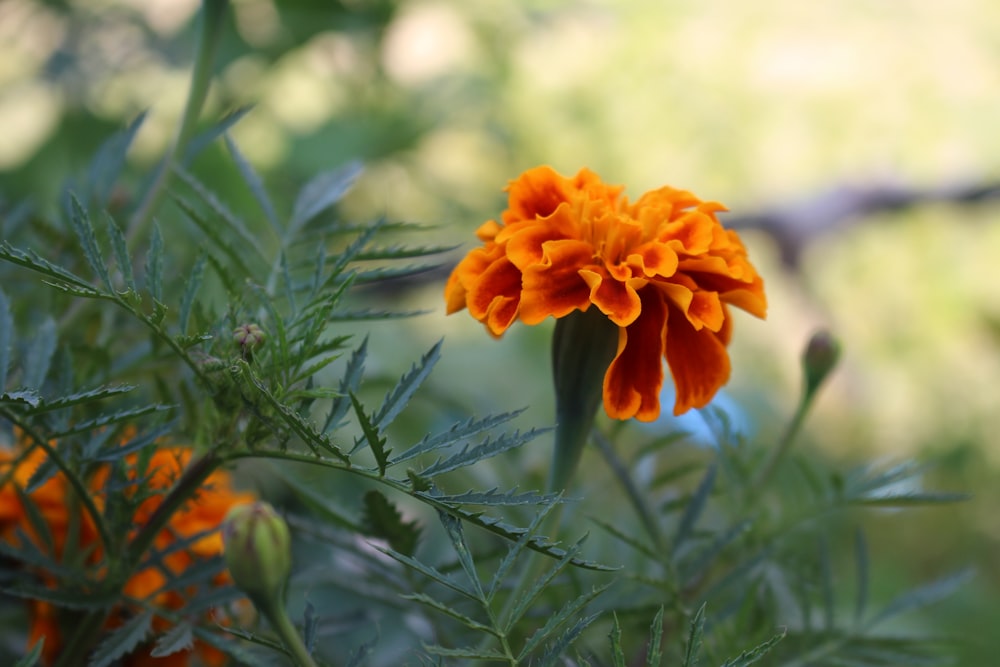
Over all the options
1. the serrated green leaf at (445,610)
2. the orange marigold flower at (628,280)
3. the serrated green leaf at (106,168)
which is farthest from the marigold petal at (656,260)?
the serrated green leaf at (106,168)

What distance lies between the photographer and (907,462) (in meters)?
0.37

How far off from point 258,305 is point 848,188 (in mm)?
1009

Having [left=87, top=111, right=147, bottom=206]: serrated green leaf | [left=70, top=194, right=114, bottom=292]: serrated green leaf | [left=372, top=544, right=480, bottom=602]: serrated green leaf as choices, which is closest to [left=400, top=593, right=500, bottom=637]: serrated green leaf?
[left=372, top=544, right=480, bottom=602]: serrated green leaf

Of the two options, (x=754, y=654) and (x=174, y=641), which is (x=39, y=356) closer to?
(x=174, y=641)

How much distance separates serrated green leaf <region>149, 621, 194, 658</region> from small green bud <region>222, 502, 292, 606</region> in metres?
0.04

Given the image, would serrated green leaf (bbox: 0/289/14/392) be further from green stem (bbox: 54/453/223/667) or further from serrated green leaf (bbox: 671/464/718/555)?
serrated green leaf (bbox: 671/464/718/555)

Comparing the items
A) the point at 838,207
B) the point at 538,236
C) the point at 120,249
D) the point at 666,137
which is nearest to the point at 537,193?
the point at 538,236

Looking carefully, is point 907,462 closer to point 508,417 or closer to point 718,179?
point 508,417

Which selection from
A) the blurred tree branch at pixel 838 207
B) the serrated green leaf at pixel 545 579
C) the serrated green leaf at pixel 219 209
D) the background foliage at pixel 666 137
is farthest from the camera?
the blurred tree branch at pixel 838 207

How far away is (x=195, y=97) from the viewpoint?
1.18 ft

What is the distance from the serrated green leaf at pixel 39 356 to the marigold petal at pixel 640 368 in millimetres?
166

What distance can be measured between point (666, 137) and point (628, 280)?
1282mm

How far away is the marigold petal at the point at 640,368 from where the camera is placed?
268 mm

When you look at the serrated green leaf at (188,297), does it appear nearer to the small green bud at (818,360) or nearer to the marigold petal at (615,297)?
the marigold petal at (615,297)
